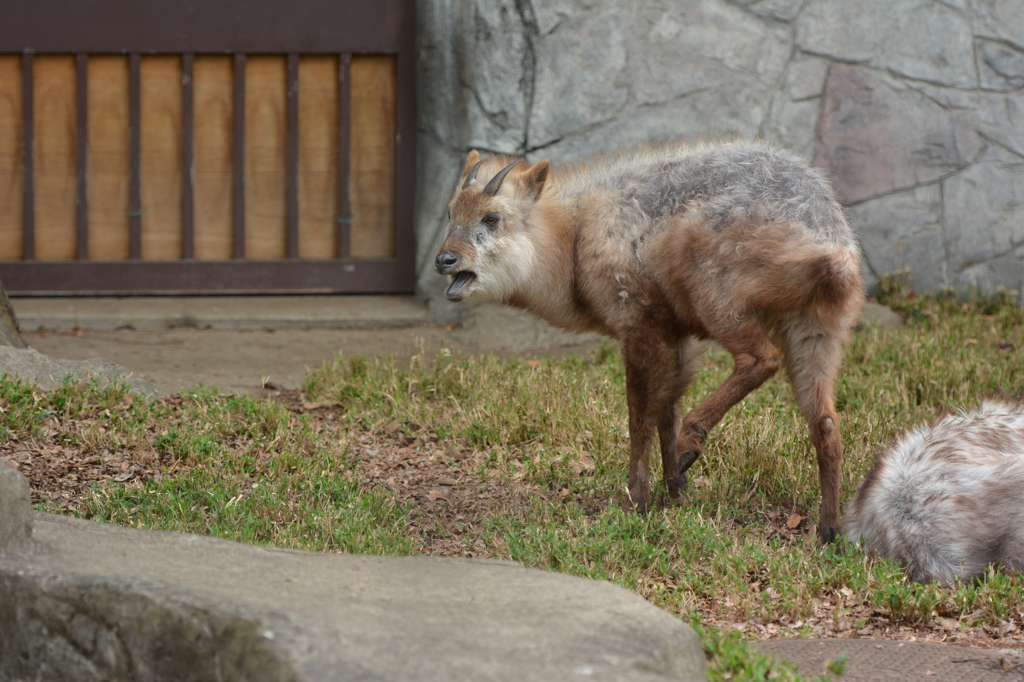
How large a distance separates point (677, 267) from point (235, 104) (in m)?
5.55

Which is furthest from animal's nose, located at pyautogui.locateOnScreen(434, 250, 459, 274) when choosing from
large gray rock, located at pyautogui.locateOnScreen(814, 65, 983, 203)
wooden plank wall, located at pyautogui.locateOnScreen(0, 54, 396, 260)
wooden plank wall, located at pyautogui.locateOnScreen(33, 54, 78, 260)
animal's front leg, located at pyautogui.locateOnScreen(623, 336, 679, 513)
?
wooden plank wall, located at pyautogui.locateOnScreen(33, 54, 78, 260)

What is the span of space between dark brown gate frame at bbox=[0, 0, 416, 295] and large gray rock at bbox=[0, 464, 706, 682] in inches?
238

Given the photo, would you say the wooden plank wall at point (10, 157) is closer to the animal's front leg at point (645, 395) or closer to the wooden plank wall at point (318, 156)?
the wooden plank wall at point (318, 156)

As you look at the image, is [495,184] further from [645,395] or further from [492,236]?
[645,395]

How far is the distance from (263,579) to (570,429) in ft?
10.2

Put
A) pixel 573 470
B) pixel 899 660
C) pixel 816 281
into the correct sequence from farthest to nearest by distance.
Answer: pixel 573 470 → pixel 816 281 → pixel 899 660

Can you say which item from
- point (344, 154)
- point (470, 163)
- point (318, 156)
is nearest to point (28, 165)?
point (318, 156)

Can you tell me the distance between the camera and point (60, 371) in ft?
20.5

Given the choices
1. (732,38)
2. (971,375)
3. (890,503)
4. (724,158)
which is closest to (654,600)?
(890,503)

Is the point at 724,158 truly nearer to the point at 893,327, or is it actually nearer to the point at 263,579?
the point at 263,579

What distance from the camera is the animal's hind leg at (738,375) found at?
169 inches

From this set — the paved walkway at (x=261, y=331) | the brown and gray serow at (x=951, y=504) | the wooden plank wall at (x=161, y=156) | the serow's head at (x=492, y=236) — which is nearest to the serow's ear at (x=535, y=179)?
the serow's head at (x=492, y=236)

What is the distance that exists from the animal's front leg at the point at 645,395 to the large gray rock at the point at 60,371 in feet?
9.84

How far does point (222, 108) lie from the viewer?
8.90 m
